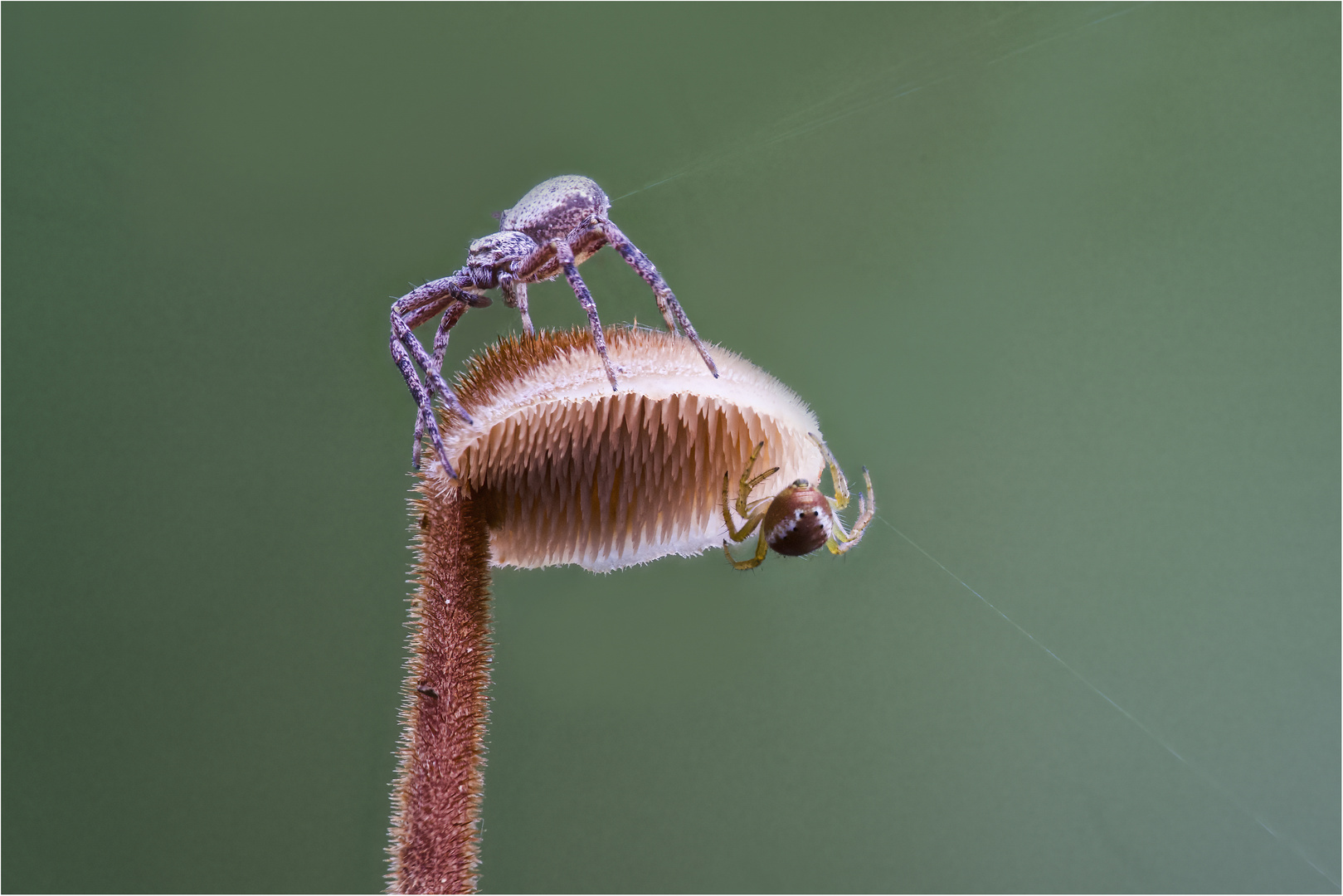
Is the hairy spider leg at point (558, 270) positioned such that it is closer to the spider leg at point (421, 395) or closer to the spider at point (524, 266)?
the spider at point (524, 266)

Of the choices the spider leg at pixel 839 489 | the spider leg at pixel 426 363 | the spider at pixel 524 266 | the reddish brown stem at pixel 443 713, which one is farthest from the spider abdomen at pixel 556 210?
the spider leg at pixel 839 489

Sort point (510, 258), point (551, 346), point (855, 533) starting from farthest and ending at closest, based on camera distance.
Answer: point (855, 533) < point (510, 258) < point (551, 346)

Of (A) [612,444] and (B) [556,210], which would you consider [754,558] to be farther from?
(B) [556,210]

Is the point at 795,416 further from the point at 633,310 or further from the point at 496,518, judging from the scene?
the point at 496,518

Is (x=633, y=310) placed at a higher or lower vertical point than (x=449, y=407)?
higher

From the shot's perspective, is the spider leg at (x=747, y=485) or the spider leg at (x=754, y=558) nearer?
the spider leg at (x=747, y=485)

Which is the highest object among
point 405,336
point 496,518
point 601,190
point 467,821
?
point 601,190

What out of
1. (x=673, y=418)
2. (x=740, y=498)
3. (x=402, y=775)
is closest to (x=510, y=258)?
(x=673, y=418)
